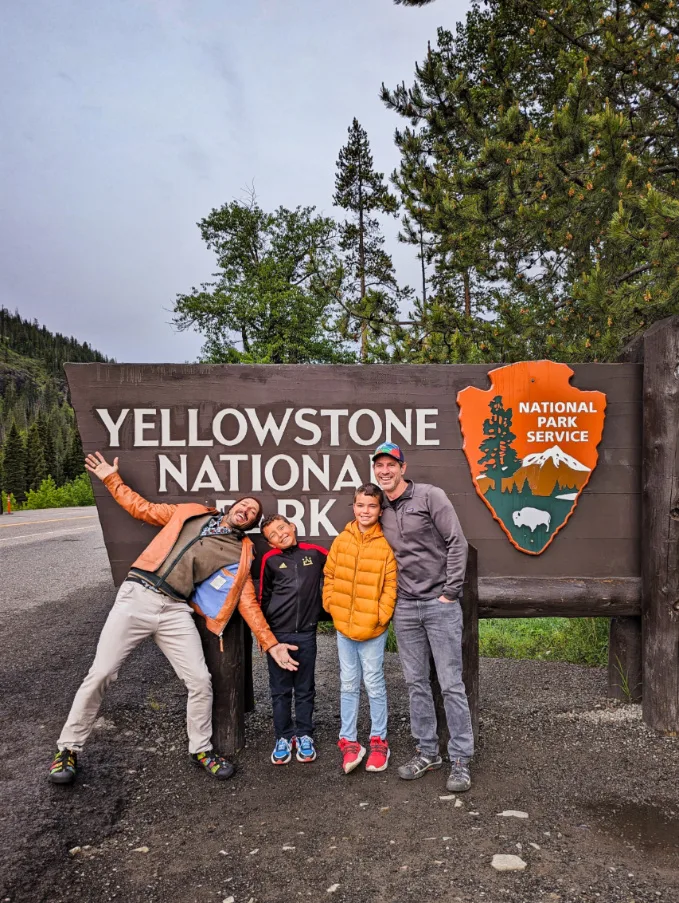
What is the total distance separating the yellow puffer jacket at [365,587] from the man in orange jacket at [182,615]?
43cm

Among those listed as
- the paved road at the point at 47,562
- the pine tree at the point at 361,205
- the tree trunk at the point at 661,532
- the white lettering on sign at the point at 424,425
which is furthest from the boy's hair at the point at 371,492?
the pine tree at the point at 361,205

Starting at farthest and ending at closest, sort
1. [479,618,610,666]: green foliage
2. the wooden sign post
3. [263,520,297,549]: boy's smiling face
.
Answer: [479,618,610,666]: green foliage → the wooden sign post → [263,520,297,549]: boy's smiling face

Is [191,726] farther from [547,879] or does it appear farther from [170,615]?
[547,879]

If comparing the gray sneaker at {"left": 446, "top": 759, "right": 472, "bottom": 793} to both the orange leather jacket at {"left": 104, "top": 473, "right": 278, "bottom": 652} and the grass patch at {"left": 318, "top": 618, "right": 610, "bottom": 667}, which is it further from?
the grass patch at {"left": 318, "top": 618, "right": 610, "bottom": 667}

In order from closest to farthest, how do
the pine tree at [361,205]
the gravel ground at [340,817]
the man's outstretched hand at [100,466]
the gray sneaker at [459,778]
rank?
1. the gravel ground at [340,817]
2. the gray sneaker at [459,778]
3. the man's outstretched hand at [100,466]
4. the pine tree at [361,205]

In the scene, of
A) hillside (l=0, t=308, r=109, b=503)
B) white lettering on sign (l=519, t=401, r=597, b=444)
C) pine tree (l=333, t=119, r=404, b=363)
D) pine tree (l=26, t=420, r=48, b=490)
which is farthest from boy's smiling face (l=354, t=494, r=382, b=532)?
pine tree (l=26, t=420, r=48, b=490)

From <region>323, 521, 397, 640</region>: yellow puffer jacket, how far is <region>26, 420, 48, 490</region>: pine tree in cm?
4354

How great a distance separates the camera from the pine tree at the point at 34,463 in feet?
144

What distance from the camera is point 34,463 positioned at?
44719 millimetres

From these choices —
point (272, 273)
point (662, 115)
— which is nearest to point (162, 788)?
point (662, 115)

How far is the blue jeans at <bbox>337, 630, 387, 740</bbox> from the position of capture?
11.7 feet

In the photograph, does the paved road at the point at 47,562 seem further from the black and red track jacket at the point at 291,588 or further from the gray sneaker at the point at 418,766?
the gray sneaker at the point at 418,766

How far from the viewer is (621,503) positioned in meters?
4.27

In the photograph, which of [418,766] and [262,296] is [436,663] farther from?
[262,296]
